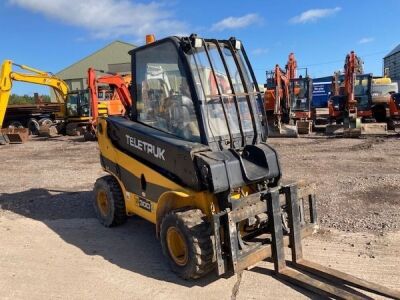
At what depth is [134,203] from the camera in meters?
5.43

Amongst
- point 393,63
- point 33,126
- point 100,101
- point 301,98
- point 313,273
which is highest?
point 393,63

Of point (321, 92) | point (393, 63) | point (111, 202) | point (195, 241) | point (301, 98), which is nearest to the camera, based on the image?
point (195, 241)

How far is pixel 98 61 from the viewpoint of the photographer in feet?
154

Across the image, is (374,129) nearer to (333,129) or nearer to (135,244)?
(333,129)

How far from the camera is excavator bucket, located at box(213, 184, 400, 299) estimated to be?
3.86 m

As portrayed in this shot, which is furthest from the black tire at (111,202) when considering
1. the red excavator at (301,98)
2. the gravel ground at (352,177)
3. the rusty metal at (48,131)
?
the rusty metal at (48,131)

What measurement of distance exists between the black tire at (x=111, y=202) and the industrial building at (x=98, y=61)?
41.3 m

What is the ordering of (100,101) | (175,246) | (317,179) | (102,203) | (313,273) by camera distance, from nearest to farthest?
(313,273), (175,246), (102,203), (317,179), (100,101)

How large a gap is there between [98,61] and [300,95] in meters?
32.5

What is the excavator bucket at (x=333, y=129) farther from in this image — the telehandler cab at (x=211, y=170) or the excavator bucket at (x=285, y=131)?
the telehandler cab at (x=211, y=170)

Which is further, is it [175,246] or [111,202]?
[111,202]

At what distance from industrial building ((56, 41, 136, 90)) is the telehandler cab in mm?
42327

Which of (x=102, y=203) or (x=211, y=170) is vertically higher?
(x=211, y=170)

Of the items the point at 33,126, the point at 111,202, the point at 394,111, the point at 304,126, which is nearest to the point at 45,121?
the point at 33,126
